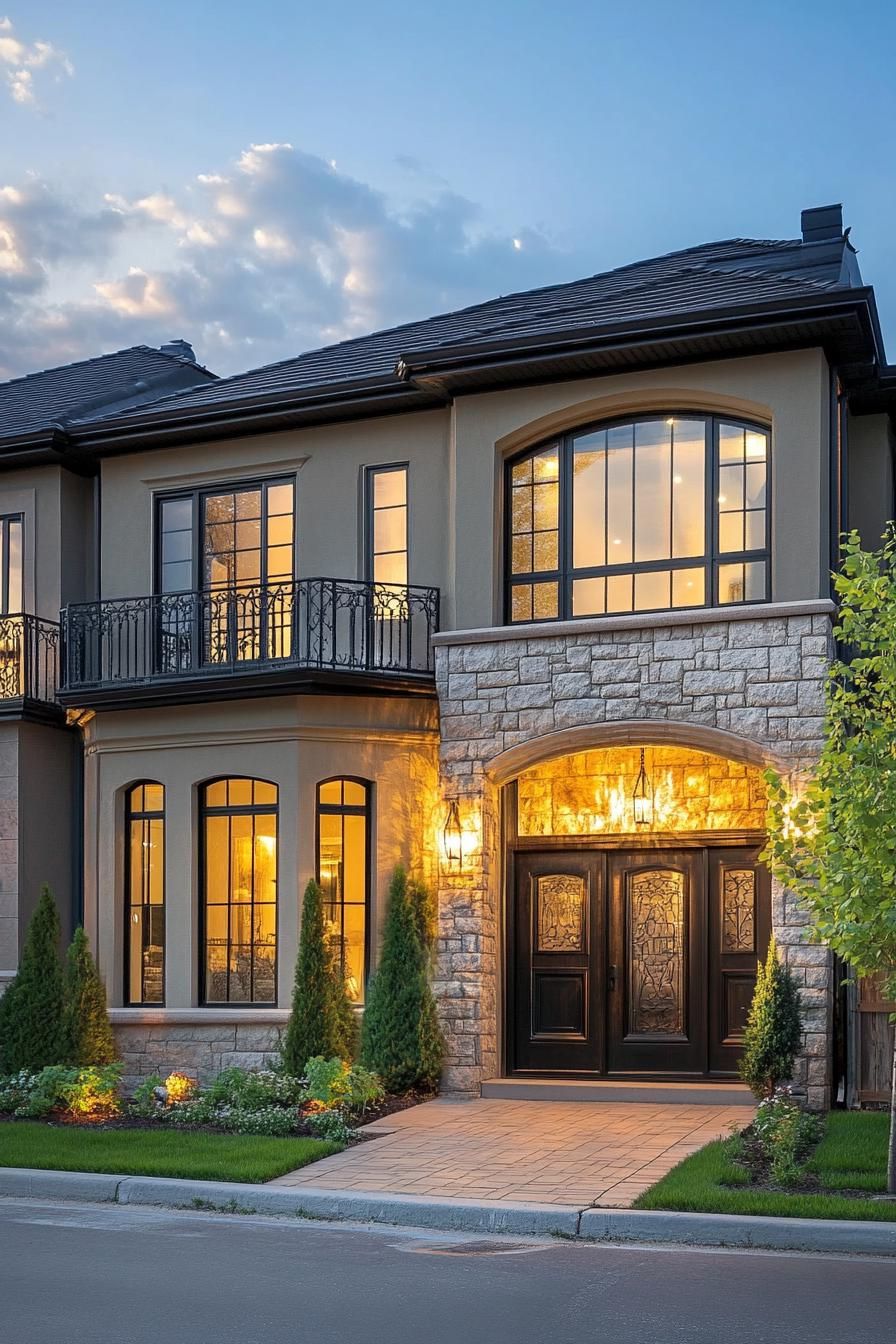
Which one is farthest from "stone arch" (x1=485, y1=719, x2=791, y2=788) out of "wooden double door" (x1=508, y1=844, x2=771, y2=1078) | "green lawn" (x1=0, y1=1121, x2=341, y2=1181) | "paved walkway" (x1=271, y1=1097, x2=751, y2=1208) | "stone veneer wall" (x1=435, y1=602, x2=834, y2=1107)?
"green lawn" (x1=0, y1=1121, x2=341, y2=1181)

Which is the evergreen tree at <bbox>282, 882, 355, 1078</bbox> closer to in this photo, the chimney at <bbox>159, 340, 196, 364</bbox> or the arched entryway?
the arched entryway

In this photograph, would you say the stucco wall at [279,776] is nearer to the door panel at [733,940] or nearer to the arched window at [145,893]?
the arched window at [145,893]

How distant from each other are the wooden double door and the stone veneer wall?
1.84ft

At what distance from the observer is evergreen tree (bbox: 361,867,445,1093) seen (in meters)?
15.4

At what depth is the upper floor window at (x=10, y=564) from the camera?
19.3 m

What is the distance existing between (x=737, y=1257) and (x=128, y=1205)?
14.1 ft

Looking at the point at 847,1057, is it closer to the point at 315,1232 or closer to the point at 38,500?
the point at 315,1232

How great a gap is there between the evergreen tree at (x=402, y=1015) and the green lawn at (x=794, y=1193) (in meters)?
3.81

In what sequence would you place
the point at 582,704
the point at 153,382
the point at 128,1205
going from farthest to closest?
the point at 153,382 → the point at 582,704 → the point at 128,1205

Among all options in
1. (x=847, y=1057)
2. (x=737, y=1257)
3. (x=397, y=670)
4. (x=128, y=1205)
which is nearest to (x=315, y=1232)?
(x=128, y=1205)

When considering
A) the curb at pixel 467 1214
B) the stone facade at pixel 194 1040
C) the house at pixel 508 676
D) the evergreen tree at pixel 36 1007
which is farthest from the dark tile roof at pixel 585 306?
the curb at pixel 467 1214

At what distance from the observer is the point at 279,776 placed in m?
16.4

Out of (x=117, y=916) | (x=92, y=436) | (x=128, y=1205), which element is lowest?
(x=128, y=1205)

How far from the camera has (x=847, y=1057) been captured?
14.5 meters
